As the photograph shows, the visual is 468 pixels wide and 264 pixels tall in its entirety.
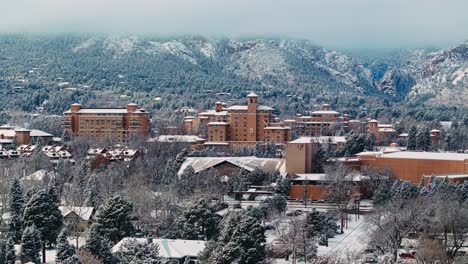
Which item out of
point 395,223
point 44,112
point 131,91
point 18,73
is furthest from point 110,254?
point 18,73

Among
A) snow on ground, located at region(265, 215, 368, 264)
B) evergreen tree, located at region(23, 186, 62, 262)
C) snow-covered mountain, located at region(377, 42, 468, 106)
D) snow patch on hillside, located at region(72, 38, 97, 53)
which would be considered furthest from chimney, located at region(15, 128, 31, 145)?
snow-covered mountain, located at region(377, 42, 468, 106)

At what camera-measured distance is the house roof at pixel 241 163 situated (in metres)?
48.0

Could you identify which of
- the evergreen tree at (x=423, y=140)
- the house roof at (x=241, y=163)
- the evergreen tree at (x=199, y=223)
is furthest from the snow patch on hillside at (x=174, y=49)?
the evergreen tree at (x=199, y=223)

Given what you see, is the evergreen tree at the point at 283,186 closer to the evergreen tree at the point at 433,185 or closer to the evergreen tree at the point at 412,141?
the evergreen tree at the point at 433,185

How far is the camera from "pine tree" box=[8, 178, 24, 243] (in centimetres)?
3012

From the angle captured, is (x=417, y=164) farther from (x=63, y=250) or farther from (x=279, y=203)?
(x=63, y=250)

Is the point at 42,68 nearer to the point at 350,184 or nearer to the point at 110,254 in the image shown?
the point at 350,184

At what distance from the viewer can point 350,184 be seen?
42.3 metres

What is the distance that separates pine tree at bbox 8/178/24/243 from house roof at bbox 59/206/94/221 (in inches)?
82.4

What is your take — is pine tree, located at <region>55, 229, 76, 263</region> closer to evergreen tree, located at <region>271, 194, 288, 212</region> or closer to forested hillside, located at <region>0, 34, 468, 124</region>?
evergreen tree, located at <region>271, 194, 288, 212</region>

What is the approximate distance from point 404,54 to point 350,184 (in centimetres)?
13321

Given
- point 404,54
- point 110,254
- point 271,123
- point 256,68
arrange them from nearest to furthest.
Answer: point 110,254
point 271,123
point 256,68
point 404,54

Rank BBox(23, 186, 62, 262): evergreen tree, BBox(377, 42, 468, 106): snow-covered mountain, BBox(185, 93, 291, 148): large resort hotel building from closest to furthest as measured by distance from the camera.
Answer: BBox(23, 186, 62, 262): evergreen tree < BBox(185, 93, 291, 148): large resort hotel building < BBox(377, 42, 468, 106): snow-covered mountain

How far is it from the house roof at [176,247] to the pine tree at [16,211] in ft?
14.1
